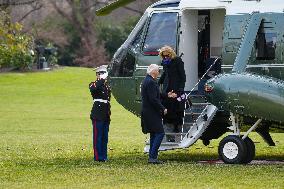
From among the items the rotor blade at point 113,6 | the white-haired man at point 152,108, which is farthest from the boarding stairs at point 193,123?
the rotor blade at point 113,6

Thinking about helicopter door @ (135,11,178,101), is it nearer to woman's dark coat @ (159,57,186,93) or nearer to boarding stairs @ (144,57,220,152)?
woman's dark coat @ (159,57,186,93)

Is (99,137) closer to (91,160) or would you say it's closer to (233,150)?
(91,160)

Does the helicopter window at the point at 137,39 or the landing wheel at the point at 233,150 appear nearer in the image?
the landing wheel at the point at 233,150

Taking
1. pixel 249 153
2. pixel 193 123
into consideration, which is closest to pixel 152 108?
pixel 193 123

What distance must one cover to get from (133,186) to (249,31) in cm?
452

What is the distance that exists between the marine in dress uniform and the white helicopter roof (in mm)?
2023

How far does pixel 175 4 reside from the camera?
775 inches

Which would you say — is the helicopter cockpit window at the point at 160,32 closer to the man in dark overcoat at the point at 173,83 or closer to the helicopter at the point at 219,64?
the helicopter at the point at 219,64

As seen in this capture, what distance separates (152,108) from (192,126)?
107 centimetres

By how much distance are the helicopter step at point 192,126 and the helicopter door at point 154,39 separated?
1.15 meters

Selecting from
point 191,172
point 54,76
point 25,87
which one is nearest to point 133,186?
point 191,172

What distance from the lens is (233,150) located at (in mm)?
18438

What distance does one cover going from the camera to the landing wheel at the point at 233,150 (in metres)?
18.3

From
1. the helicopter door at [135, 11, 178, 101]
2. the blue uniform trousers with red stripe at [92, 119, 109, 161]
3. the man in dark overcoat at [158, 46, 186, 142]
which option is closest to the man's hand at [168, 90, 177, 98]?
the man in dark overcoat at [158, 46, 186, 142]
